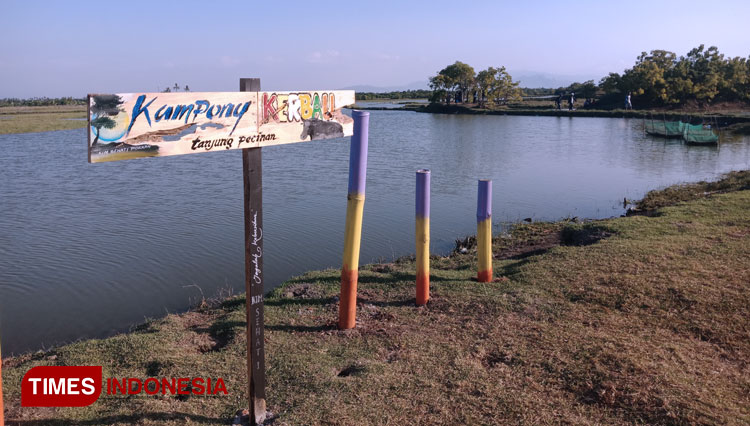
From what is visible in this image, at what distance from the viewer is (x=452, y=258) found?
9141 mm

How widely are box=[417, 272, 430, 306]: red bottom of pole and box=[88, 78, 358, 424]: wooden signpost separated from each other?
2.39m

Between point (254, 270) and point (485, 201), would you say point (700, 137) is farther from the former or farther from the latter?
point (254, 270)

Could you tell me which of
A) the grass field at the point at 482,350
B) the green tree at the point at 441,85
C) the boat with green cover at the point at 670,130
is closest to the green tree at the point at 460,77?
the green tree at the point at 441,85

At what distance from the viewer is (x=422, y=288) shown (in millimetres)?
6383

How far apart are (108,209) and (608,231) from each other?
11.8m

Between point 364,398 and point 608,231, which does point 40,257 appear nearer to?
point 364,398

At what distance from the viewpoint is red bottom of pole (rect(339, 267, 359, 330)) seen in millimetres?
5633

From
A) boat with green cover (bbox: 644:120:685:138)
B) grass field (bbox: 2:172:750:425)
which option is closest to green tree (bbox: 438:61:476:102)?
boat with green cover (bbox: 644:120:685:138)

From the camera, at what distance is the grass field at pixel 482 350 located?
4.09m

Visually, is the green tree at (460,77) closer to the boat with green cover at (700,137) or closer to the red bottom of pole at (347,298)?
the boat with green cover at (700,137)

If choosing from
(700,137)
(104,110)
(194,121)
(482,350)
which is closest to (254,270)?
(194,121)

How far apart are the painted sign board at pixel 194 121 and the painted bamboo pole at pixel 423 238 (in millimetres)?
2322

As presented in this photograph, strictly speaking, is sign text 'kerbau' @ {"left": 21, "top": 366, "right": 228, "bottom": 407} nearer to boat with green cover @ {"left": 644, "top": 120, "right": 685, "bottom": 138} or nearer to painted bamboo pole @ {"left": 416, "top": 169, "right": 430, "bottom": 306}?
painted bamboo pole @ {"left": 416, "top": 169, "right": 430, "bottom": 306}

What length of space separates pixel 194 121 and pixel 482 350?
10.4 ft
